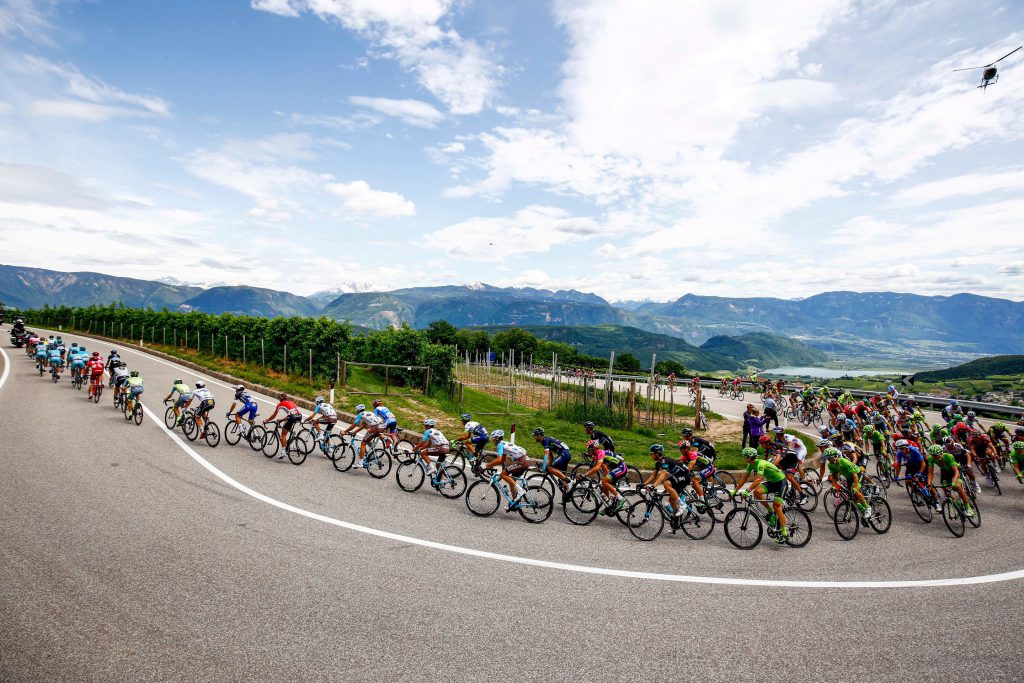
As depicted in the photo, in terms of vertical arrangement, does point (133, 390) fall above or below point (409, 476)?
above

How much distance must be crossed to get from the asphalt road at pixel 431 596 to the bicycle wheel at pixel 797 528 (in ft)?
0.67

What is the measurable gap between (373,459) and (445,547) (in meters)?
4.69

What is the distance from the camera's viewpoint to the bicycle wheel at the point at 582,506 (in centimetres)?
948

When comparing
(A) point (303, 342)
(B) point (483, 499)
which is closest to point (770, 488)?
(B) point (483, 499)

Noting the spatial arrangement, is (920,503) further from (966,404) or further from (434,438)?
(966,404)

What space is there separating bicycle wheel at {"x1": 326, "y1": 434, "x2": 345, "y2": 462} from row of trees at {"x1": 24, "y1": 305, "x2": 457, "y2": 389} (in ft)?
50.7

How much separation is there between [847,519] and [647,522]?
→ 12.3 feet

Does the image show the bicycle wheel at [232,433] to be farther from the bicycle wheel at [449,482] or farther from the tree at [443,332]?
the tree at [443,332]

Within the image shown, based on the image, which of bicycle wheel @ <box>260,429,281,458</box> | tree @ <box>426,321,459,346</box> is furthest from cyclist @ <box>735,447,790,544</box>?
tree @ <box>426,321,459,346</box>

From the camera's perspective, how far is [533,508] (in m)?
9.49

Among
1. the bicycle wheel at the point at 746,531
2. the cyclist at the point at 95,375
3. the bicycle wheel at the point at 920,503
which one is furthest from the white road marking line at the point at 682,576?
the cyclist at the point at 95,375

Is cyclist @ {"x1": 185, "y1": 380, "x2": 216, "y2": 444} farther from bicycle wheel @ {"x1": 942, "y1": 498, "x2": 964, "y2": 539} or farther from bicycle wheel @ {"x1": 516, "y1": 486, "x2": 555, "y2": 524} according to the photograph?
bicycle wheel @ {"x1": 942, "y1": 498, "x2": 964, "y2": 539}

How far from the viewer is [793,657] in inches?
208

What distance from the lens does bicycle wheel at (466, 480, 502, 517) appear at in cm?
973
